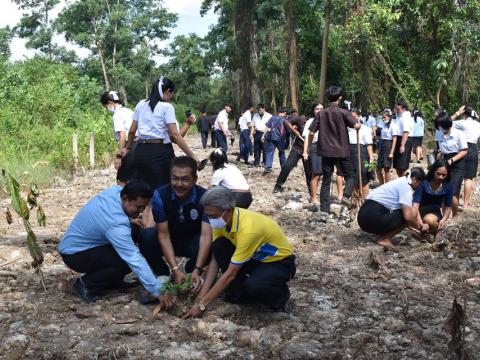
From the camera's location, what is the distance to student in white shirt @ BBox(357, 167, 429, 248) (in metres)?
5.36

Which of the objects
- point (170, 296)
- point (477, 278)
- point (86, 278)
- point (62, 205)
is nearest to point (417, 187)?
point (477, 278)

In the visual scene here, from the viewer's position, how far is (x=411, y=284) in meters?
4.40

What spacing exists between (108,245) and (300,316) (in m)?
1.42

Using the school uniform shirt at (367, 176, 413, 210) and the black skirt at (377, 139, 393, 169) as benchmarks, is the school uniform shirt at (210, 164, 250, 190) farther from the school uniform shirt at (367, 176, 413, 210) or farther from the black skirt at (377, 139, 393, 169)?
the black skirt at (377, 139, 393, 169)

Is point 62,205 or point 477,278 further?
point 62,205

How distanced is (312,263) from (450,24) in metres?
10.2

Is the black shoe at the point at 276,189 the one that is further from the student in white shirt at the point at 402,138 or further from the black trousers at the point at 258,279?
the black trousers at the point at 258,279

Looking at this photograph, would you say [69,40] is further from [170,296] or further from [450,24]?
[170,296]

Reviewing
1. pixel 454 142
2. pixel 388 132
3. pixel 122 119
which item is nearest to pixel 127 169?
pixel 122 119

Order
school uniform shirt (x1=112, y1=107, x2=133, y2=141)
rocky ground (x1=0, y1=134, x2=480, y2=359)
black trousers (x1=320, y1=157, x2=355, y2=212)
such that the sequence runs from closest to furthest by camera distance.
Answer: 1. rocky ground (x1=0, y1=134, x2=480, y2=359)
2. school uniform shirt (x1=112, y1=107, x2=133, y2=141)
3. black trousers (x1=320, y1=157, x2=355, y2=212)

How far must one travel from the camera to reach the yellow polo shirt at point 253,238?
11.1 ft

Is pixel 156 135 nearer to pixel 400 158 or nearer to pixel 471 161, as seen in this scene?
pixel 471 161

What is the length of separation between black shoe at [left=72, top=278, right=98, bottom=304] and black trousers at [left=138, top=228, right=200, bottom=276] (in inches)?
18.7

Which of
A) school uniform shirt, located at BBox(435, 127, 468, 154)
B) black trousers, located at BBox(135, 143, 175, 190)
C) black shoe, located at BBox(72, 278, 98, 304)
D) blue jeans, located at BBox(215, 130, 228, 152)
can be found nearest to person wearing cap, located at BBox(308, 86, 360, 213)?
school uniform shirt, located at BBox(435, 127, 468, 154)
